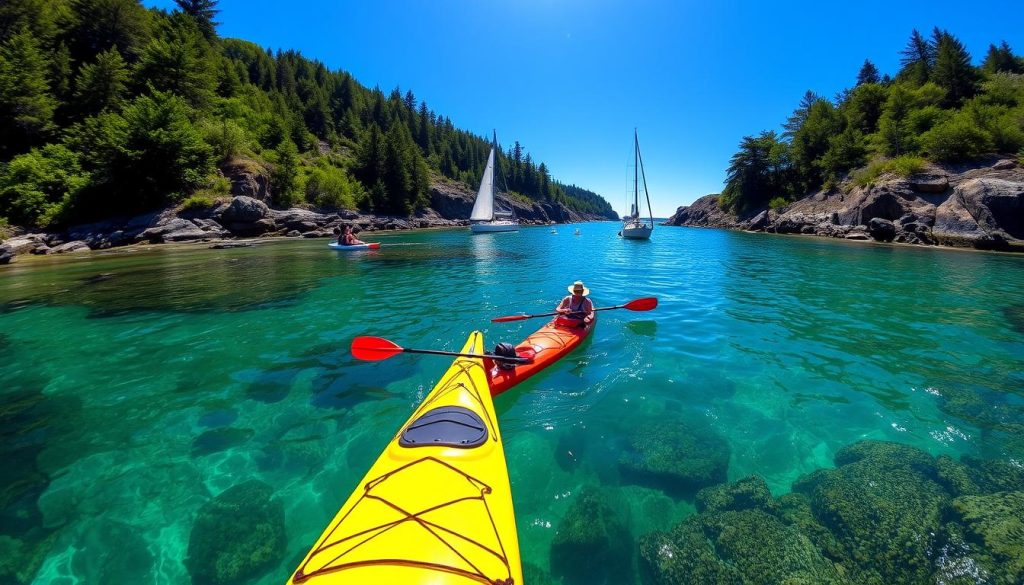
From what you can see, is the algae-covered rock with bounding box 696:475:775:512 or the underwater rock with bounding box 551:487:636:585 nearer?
the underwater rock with bounding box 551:487:636:585

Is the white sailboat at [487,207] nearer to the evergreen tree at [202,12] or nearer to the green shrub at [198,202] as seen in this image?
the green shrub at [198,202]

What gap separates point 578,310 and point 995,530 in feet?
23.6

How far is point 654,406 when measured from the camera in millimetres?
6730

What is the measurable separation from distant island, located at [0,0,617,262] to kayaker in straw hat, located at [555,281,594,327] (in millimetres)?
35986

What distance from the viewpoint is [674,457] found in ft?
17.6

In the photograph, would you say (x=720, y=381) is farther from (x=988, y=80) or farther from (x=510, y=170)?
(x=510, y=170)

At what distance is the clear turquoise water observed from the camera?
4508mm

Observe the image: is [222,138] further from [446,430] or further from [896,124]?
Result: [896,124]

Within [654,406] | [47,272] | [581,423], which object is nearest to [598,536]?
[581,423]

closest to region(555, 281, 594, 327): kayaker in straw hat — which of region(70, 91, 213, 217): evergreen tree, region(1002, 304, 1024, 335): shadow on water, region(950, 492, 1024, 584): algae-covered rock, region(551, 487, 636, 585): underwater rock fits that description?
region(551, 487, 636, 585): underwater rock

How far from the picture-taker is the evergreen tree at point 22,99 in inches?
1128

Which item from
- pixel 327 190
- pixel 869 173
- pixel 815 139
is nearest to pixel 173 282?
pixel 327 190

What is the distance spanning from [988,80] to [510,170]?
103 m

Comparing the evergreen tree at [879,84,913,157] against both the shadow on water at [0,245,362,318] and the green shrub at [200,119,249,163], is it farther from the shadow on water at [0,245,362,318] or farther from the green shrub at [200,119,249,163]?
the green shrub at [200,119,249,163]
